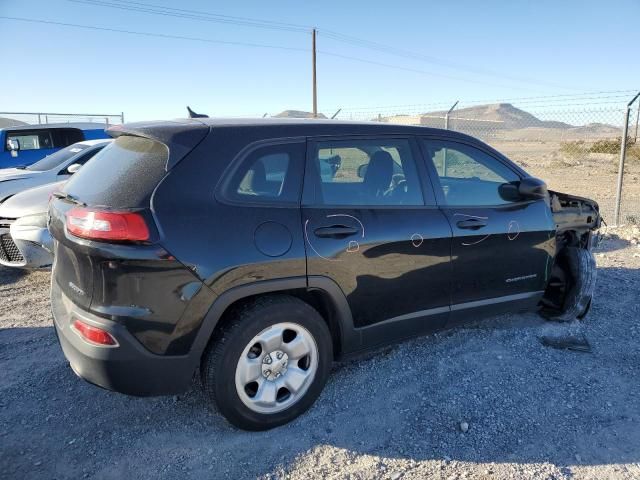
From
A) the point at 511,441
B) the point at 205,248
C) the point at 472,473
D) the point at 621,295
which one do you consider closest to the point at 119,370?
the point at 205,248

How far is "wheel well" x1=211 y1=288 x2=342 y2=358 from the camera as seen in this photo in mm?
2686

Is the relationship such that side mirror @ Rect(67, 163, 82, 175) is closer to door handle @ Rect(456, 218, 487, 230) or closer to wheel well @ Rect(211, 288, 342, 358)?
wheel well @ Rect(211, 288, 342, 358)

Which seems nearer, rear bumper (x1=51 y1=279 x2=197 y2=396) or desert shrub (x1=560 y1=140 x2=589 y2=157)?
rear bumper (x1=51 y1=279 x2=197 y2=396)

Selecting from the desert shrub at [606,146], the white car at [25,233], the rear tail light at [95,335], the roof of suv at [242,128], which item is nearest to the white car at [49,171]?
the white car at [25,233]

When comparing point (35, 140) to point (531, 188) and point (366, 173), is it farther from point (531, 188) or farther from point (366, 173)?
point (531, 188)

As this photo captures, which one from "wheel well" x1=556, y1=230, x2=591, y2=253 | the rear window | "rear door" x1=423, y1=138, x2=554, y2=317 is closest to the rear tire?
"wheel well" x1=556, y1=230, x2=591, y2=253

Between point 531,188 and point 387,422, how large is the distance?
2.03 m

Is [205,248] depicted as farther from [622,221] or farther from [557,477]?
[622,221]

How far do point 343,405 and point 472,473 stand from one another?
0.87 metres

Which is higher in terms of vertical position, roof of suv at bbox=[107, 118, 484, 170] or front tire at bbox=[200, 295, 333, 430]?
roof of suv at bbox=[107, 118, 484, 170]

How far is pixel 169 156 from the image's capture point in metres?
2.54

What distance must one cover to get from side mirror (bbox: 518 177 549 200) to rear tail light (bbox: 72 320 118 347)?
117 inches

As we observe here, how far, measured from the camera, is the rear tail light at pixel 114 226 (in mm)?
2348

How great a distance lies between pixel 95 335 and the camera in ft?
8.02
